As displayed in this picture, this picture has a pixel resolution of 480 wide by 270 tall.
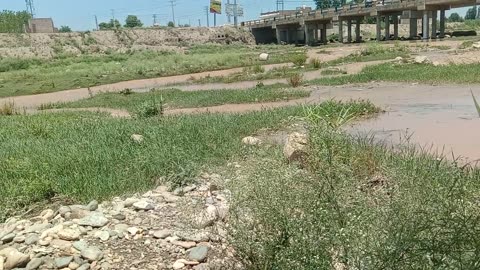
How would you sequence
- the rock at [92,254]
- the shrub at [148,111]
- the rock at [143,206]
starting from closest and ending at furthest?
the rock at [92,254]
the rock at [143,206]
the shrub at [148,111]

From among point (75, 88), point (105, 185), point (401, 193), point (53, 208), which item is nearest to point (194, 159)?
point (105, 185)

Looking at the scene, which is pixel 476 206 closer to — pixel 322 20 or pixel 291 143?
pixel 291 143

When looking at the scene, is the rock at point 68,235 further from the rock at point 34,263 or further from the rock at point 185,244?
the rock at point 185,244

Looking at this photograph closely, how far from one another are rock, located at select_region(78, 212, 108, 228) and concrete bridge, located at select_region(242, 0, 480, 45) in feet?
164

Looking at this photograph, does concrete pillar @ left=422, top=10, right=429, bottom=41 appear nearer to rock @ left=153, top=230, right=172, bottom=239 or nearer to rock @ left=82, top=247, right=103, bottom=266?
rock @ left=153, top=230, right=172, bottom=239

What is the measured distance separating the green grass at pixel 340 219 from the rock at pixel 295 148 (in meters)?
1.15

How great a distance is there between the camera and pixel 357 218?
3209 millimetres

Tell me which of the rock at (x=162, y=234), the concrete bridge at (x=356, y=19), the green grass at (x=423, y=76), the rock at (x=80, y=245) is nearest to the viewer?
the rock at (x=80, y=245)

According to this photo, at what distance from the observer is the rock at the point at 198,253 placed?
3.96 metres

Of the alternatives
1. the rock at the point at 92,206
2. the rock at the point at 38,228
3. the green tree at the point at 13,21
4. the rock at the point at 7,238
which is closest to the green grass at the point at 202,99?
the rock at the point at 92,206

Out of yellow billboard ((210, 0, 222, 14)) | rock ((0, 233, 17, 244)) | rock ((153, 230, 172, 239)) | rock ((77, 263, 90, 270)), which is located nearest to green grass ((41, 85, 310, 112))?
rock ((0, 233, 17, 244))

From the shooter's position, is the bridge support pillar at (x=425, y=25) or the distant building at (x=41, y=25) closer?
the bridge support pillar at (x=425, y=25)

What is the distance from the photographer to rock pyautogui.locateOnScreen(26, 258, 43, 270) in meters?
3.75

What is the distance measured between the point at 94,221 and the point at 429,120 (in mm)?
8536
